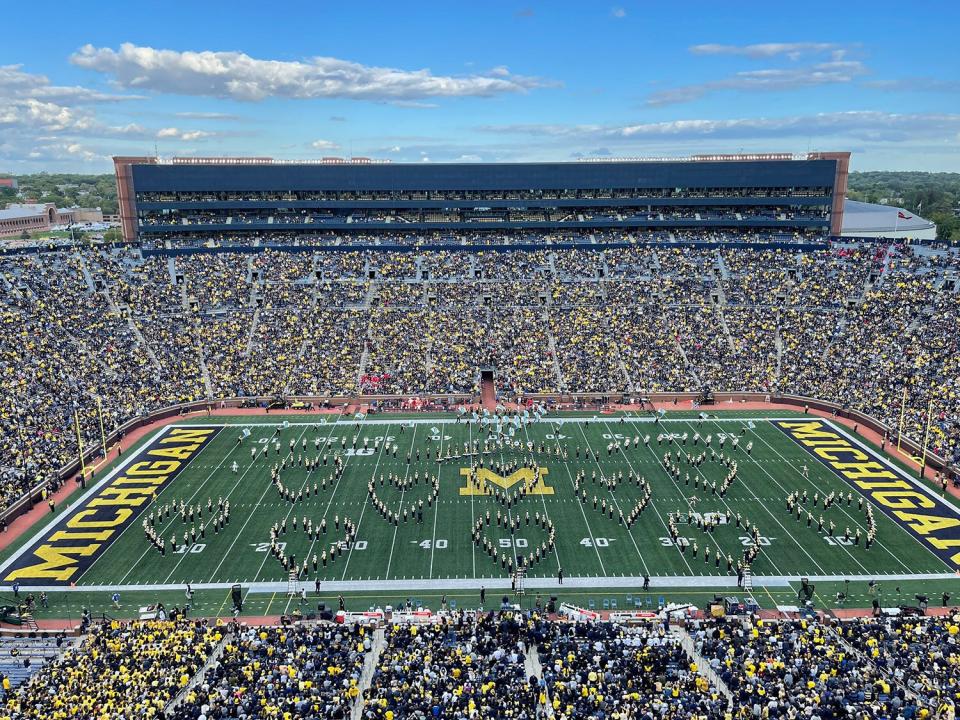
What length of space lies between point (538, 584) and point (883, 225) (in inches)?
3001

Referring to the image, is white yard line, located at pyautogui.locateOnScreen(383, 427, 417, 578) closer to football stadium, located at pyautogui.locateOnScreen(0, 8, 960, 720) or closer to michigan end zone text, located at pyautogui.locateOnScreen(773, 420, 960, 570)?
football stadium, located at pyautogui.locateOnScreen(0, 8, 960, 720)

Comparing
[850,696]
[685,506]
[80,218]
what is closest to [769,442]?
[685,506]

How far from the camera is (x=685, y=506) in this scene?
28562mm

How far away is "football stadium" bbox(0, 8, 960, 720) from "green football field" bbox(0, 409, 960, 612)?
0.59 ft

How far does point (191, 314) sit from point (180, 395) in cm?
978

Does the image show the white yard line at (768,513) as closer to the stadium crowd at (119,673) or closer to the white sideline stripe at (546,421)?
the white sideline stripe at (546,421)

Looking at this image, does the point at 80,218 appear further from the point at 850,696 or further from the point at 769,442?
the point at 850,696

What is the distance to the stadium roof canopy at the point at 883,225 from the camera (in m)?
76.8

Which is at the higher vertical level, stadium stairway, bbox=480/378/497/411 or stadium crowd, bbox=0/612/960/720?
stadium crowd, bbox=0/612/960/720

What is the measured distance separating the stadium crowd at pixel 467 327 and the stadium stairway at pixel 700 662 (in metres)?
20.2

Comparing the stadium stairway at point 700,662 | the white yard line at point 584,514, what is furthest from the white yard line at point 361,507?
the stadium stairway at point 700,662

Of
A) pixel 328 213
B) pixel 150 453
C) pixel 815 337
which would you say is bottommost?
pixel 150 453

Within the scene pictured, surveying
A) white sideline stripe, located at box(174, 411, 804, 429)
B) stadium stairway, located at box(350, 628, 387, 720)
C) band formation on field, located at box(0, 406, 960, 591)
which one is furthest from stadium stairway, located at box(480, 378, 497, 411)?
stadium stairway, located at box(350, 628, 387, 720)

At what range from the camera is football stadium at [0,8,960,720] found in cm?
1686
